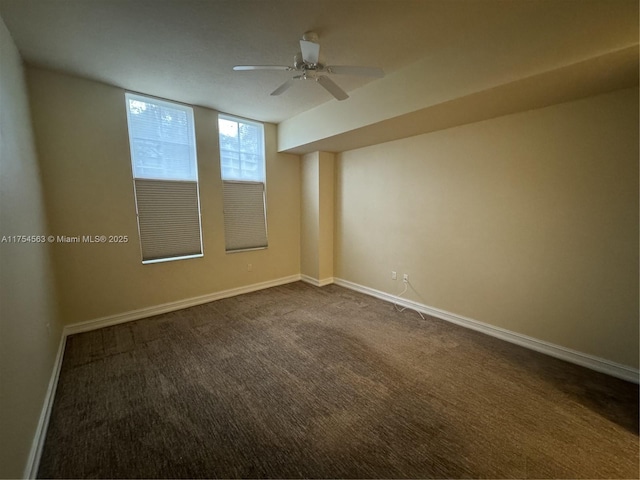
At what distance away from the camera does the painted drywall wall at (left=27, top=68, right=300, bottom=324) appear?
2674mm

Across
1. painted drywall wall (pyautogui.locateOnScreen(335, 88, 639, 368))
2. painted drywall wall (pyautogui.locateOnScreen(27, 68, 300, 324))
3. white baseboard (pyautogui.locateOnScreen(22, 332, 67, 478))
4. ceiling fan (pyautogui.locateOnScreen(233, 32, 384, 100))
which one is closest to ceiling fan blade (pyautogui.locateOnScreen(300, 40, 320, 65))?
ceiling fan (pyautogui.locateOnScreen(233, 32, 384, 100))

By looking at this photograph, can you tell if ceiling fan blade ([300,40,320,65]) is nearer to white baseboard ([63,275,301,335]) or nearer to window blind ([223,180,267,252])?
window blind ([223,180,267,252])

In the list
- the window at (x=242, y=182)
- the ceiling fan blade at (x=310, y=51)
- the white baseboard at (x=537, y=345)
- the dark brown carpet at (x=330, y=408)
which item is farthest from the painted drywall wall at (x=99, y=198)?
the white baseboard at (x=537, y=345)

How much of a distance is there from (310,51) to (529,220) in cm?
251

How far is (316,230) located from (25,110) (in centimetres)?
349

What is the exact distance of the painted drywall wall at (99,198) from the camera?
2.67 meters

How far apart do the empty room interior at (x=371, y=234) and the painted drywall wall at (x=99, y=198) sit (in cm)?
2

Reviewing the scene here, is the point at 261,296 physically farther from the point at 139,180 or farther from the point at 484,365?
the point at 484,365

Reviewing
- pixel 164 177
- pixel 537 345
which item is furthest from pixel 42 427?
pixel 537 345

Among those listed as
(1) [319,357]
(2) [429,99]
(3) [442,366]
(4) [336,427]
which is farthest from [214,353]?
(2) [429,99]

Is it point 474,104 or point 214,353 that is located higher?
point 474,104

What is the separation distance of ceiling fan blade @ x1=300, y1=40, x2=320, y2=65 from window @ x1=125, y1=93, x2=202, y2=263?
2266 millimetres

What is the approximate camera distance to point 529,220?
256 centimetres

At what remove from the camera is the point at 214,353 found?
253 cm
